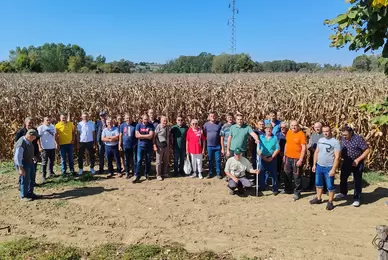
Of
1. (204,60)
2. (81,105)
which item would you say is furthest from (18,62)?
(81,105)

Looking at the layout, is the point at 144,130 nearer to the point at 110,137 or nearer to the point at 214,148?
the point at 110,137

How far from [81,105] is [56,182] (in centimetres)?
321

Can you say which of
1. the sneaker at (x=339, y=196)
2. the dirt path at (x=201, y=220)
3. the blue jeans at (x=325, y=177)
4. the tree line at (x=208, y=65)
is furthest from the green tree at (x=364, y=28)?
the tree line at (x=208, y=65)

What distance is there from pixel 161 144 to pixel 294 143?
3.69 meters

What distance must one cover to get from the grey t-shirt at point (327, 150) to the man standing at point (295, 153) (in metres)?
0.53

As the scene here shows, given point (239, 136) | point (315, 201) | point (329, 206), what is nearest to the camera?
point (329, 206)

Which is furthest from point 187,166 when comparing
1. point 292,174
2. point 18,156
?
point 18,156

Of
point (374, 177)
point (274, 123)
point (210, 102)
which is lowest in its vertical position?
point (374, 177)

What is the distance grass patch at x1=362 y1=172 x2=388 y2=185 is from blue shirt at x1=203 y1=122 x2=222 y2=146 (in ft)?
13.7

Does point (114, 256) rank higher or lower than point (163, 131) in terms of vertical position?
lower

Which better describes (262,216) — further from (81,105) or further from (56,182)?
(81,105)

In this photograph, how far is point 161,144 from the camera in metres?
9.42

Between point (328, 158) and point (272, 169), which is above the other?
point (328, 158)

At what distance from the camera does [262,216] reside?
6.78 metres
